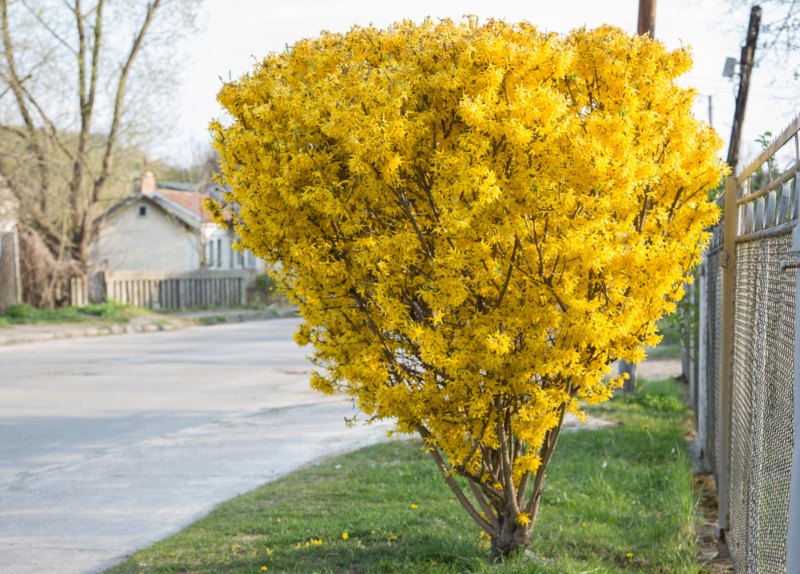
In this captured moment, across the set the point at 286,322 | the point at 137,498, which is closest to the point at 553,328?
the point at 137,498

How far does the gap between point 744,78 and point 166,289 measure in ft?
73.0

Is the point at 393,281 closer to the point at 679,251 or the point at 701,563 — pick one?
the point at 679,251

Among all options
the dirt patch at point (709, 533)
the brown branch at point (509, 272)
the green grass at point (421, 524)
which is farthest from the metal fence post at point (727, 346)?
the brown branch at point (509, 272)

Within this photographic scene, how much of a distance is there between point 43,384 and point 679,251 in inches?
463

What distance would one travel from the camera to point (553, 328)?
15.4ft

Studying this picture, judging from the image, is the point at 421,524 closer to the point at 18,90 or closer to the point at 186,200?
the point at 18,90

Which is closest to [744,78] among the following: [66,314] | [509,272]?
[509,272]

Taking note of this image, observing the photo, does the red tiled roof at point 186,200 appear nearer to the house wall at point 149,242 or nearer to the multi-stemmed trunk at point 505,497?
the house wall at point 149,242

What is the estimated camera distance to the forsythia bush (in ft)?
14.4

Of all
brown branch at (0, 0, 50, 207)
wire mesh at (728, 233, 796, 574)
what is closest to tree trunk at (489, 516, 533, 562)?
wire mesh at (728, 233, 796, 574)

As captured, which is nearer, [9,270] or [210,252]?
[9,270]

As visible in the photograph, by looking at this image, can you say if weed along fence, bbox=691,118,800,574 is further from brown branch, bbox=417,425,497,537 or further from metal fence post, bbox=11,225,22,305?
metal fence post, bbox=11,225,22,305

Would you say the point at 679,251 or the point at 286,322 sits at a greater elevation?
the point at 679,251

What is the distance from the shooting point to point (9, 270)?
2695 cm
